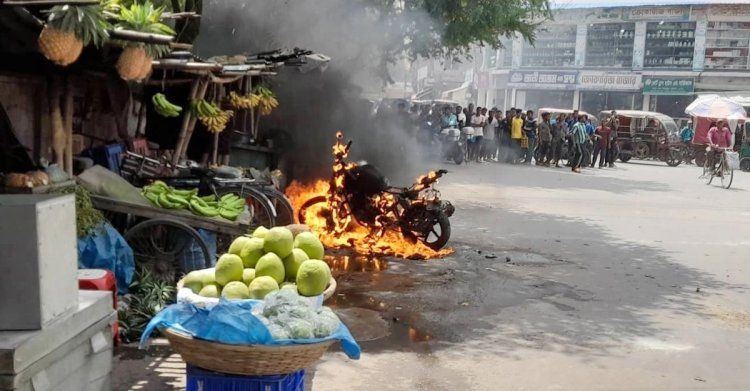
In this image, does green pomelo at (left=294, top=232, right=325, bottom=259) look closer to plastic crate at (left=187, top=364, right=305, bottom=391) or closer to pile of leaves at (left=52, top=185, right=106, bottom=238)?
plastic crate at (left=187, top=364, right=305, bottom=391)

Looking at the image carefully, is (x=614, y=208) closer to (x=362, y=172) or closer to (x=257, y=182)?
(x=362, y=172)

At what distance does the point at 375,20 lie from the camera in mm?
14352

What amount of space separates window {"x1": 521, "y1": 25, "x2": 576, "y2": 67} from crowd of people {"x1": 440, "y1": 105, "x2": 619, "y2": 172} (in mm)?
16203

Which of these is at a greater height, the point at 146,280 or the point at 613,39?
the point at 613,39

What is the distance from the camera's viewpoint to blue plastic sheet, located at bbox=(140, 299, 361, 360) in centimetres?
274

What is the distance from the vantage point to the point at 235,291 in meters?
3.27

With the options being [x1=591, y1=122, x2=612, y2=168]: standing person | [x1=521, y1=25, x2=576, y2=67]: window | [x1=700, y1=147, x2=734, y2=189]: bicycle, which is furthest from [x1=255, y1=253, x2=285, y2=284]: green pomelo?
[x1=521, y1=25, x2=576, y2=67]: window

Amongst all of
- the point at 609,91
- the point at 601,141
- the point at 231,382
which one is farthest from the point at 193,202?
the point at 609,91

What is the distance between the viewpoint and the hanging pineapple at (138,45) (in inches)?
232

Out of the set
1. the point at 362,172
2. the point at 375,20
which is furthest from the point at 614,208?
the point at 362,172

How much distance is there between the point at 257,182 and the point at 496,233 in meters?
4.11

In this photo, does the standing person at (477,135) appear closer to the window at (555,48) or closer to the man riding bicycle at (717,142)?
the man riding bicycle at (717,142)

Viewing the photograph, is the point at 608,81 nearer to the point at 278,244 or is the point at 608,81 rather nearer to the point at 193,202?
the point at 193,202

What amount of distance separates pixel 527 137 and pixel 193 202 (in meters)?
18.1
